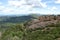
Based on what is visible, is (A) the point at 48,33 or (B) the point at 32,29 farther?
(B) the point at 32,29

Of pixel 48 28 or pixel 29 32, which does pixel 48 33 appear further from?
pixel 29 32

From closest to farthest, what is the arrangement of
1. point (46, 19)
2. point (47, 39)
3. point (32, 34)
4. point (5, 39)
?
point (47, 39), point (32, 34), point (5, 39), point (46, 19)

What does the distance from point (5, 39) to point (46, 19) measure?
85.1 feet

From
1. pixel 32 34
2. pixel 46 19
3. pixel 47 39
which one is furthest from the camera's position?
pixel 46 19

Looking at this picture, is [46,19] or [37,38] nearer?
[37,38]

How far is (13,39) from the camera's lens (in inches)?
3142

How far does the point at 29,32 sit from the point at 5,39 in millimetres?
11995

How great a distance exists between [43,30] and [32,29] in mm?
6581

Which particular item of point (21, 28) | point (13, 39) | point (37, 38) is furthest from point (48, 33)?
point (21, 28)

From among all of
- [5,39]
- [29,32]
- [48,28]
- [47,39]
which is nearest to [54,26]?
[48,28]

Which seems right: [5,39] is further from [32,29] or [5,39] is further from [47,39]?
[47,39]

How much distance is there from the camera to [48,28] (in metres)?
81.8

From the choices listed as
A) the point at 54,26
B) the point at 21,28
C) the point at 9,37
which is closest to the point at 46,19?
the point at 54,26

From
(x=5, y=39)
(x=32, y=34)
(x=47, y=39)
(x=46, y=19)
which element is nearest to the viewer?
(x=47, y=39)
